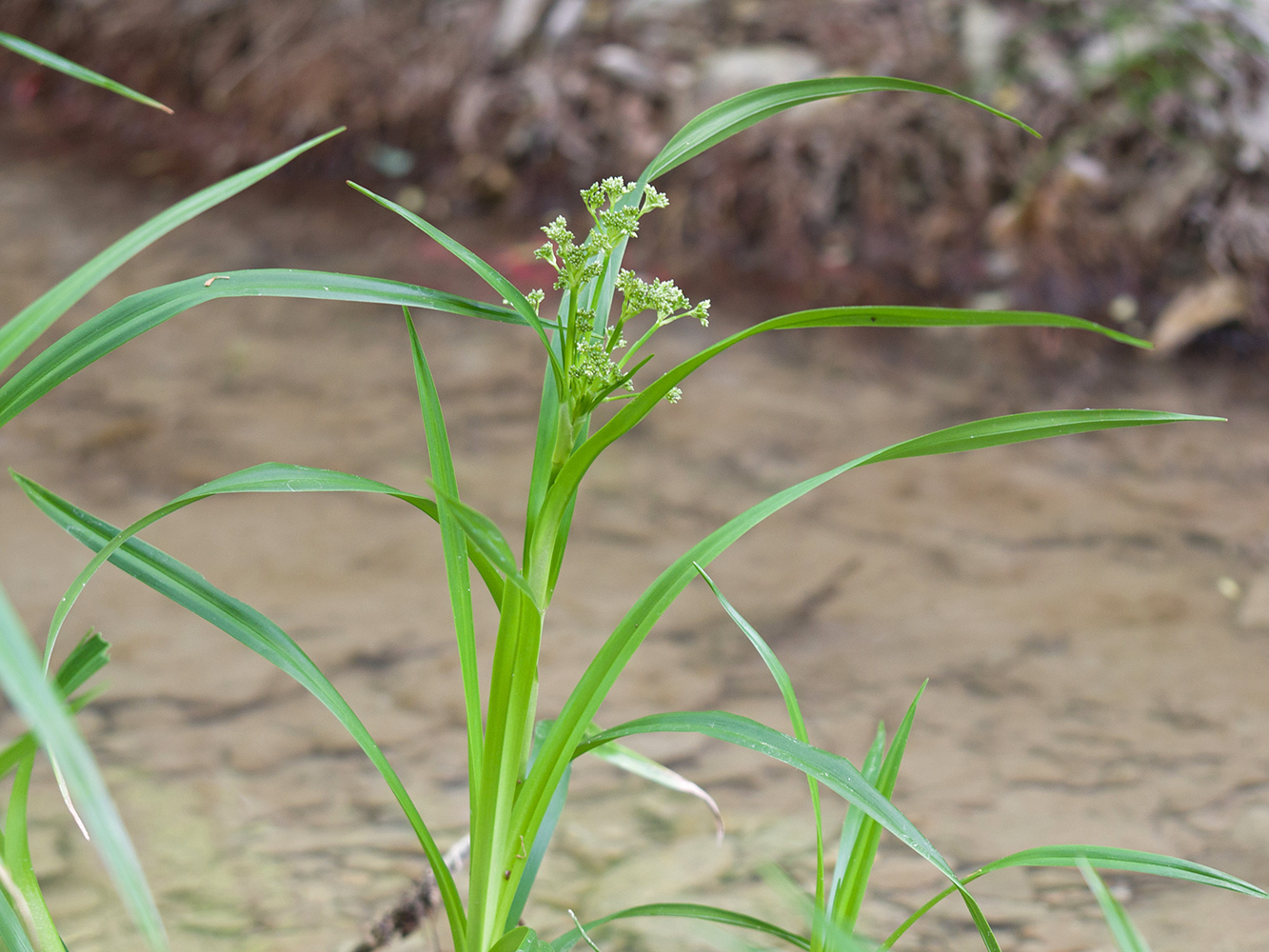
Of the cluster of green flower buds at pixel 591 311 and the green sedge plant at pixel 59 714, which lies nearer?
the green sedge plant at pixel 59 714

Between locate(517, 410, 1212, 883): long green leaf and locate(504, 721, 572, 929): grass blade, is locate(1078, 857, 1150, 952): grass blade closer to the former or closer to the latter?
locate(517, 410, 1212, 883): long green leaf

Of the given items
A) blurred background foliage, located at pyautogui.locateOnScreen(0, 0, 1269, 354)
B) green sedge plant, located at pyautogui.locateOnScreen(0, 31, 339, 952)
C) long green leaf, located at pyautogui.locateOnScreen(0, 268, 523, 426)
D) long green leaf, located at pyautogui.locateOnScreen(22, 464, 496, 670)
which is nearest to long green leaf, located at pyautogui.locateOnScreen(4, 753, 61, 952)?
green sedge plant, located at pyautogui.locateOnScreen(0, 31, 339, 952)

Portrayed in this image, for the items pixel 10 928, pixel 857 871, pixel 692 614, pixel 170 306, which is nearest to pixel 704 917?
pixel 857 871

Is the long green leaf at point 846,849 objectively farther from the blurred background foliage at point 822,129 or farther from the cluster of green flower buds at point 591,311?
the blurred background foliage at point 822,129

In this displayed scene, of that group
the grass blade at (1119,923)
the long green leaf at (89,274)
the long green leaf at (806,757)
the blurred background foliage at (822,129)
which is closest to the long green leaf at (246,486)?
the long green leaf at (89,274)

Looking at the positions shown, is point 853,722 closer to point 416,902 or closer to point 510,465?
point 416,902
